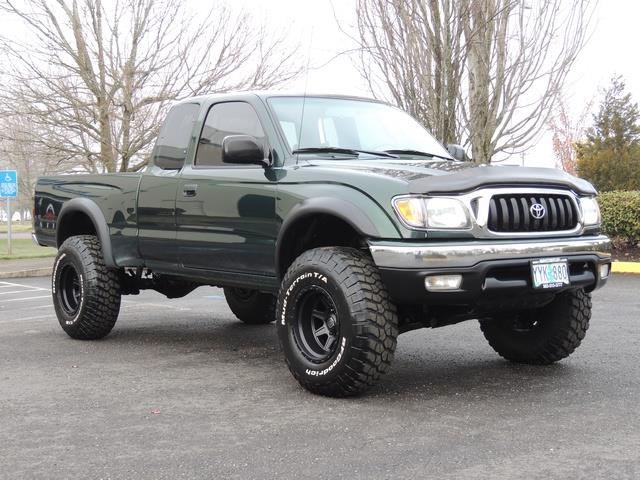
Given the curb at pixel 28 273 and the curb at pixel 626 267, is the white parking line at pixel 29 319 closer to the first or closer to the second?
the curb at pixel 28 273

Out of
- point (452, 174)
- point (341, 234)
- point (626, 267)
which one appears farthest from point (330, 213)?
point (626, 267)

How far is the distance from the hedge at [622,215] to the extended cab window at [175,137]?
30.4ft

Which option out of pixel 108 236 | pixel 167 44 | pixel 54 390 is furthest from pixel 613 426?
pixel 167 44

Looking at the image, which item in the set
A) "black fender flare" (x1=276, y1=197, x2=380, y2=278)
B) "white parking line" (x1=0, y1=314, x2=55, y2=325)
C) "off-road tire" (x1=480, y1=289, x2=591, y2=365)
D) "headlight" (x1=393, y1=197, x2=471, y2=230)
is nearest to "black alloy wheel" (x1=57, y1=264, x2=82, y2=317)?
"white parking line" (x1=0, y1=314, x2=55, y2=325)

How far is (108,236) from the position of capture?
7.00 metres

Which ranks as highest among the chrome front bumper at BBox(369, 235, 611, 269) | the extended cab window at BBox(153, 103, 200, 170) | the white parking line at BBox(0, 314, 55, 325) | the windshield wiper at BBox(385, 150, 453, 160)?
the extended cab window at BBox(153, 103, 200, 170)

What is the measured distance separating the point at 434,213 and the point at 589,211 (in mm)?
1287

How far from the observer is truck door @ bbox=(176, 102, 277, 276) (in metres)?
5.55

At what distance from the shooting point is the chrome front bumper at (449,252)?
14.8 feet

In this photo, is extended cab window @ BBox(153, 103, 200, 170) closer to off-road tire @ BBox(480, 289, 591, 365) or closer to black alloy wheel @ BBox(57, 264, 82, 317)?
black alloy wheel @ BBox(57, 264, 82, 317)

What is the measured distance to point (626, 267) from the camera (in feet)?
41.8

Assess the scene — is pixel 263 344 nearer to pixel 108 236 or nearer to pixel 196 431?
pixel 108 236

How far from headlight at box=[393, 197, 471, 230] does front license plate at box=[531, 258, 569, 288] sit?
49 centimetres

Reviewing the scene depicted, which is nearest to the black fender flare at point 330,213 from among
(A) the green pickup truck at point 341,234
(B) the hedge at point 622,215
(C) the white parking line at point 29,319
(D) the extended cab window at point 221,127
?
(A) the green pickup truck at point 341,234
